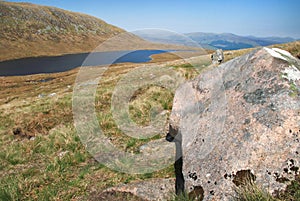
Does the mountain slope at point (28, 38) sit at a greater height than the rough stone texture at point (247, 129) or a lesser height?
greater

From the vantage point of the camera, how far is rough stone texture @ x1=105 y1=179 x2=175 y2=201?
207 inches

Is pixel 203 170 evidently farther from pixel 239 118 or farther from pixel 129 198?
pixel 129 198

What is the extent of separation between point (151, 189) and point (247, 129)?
255cm

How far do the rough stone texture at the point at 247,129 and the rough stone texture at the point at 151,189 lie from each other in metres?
0.84

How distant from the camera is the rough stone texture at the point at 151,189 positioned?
525cm

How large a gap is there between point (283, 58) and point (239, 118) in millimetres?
2135

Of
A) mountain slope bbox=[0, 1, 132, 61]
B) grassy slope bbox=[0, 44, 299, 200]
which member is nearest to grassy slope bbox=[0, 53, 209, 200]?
grassy slope bbox=[0, 44, 299, 200]

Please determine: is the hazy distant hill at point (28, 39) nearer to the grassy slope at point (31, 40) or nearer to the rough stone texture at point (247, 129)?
the grassy slope at point (31, 40)

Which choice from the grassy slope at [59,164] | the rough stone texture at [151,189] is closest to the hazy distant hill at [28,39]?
the grassy slope at [59,164]

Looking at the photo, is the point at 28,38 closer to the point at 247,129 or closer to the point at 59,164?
the point at 59,164

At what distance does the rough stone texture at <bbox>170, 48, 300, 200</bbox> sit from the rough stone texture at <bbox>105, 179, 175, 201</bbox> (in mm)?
836

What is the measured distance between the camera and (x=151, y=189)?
5504mm

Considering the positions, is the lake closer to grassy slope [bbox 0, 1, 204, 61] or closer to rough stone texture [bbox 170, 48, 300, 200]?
grassy slope [bbox 0, 1, 204, 61]

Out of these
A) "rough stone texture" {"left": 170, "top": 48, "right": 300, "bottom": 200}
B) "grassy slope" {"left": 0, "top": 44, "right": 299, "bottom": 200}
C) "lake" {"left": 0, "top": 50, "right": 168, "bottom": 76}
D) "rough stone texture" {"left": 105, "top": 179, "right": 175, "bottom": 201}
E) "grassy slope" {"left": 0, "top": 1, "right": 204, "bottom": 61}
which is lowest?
"lake" {"left": 0, "top": 50, "right": 168, "bottom": 76}
